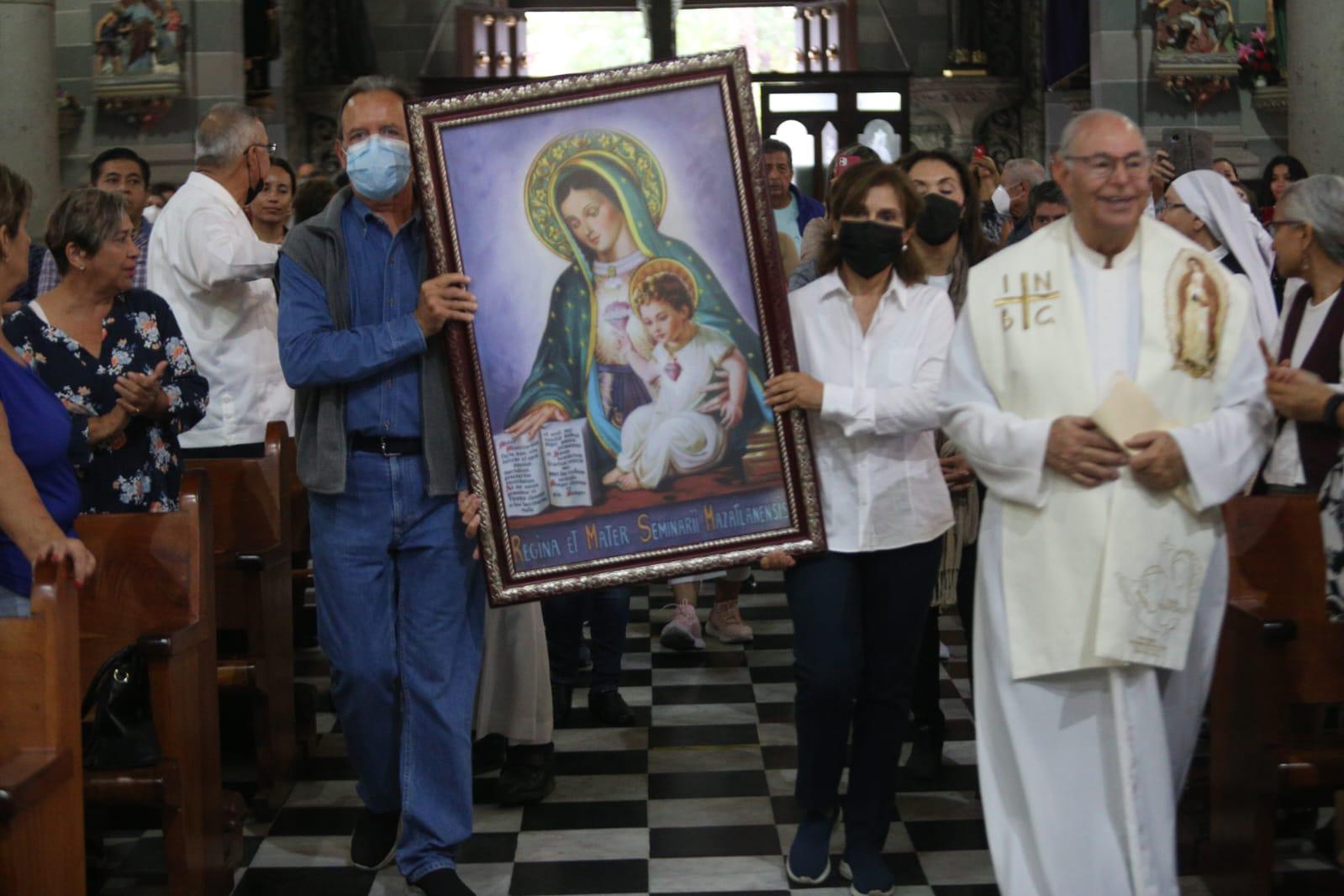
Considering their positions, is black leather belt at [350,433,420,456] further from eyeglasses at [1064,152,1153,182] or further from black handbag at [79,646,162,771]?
eyeglasses at [1064,152,1153,182]

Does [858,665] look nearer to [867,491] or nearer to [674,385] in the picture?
[867,491]

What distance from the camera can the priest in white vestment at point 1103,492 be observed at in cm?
343

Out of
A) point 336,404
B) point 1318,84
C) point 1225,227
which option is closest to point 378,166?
point 336,404

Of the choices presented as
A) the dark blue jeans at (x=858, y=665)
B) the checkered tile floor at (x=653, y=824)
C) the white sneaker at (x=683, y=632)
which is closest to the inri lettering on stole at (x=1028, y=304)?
the dark blue jeans at (x=858, y=665)

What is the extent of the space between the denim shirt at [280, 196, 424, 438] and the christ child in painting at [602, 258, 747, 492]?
54cm

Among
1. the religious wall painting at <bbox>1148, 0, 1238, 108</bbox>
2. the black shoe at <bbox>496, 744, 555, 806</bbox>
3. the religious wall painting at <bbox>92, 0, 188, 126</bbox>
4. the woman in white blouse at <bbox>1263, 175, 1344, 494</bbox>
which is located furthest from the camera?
the religious wall painting at <bbox>92, 0, 188, 126</bbox>

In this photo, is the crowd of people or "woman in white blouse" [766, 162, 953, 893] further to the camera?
"woman in white blouse" [766, 162, 953, 893]

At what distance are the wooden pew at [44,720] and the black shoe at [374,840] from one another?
3.89 ft

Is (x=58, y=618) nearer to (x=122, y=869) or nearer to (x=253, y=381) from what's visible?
(x=122, y=869)

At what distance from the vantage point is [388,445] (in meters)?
4.21

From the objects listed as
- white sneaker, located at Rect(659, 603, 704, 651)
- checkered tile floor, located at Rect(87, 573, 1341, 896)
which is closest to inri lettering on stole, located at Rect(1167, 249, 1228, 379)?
checkered tile floor, located at Rect(87, 573, 1341, 896)

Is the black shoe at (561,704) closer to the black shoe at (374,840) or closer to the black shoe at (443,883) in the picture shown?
the black shoe at (374,840)

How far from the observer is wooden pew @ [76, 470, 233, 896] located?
4.09m

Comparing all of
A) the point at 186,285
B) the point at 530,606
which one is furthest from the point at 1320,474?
the point at 186,285
